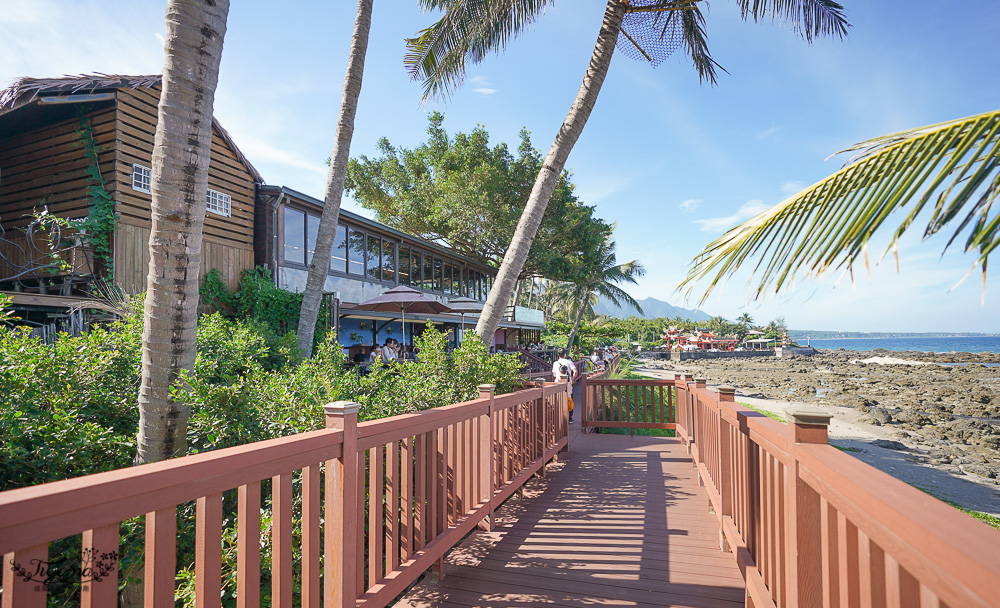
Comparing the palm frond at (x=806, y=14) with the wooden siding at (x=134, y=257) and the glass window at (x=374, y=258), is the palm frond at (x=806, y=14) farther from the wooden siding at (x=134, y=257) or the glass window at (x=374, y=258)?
the glass window at (x=374, y=258)

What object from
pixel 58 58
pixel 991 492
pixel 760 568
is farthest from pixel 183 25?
pixel 991 492

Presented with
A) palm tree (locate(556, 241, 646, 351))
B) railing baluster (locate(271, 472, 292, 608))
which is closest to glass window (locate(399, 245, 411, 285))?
palm tree (locate(556, 241, 646, 351))

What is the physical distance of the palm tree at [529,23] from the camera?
21.2 feet

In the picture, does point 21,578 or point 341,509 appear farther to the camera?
point 341,509

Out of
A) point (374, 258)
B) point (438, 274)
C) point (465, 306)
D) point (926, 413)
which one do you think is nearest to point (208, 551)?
point (465, 306)

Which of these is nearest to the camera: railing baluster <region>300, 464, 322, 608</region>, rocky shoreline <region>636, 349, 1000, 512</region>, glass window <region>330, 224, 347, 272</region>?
railing baluster <region>300, 464, 322, 608</region>

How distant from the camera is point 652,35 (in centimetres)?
835

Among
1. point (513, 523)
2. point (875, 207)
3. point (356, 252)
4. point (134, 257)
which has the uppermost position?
point (356, 252)

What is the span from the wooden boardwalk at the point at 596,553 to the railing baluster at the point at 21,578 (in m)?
2.27

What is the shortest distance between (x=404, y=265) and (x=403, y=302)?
6777 millimetres

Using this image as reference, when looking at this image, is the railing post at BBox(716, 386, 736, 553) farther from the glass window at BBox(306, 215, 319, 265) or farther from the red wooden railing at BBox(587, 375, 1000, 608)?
the glass window at BBox(306, 215, 319, 265)

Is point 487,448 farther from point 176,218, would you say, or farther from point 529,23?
point 529,23

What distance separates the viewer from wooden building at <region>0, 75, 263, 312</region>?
8695mm

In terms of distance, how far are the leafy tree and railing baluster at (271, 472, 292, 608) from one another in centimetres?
1721
